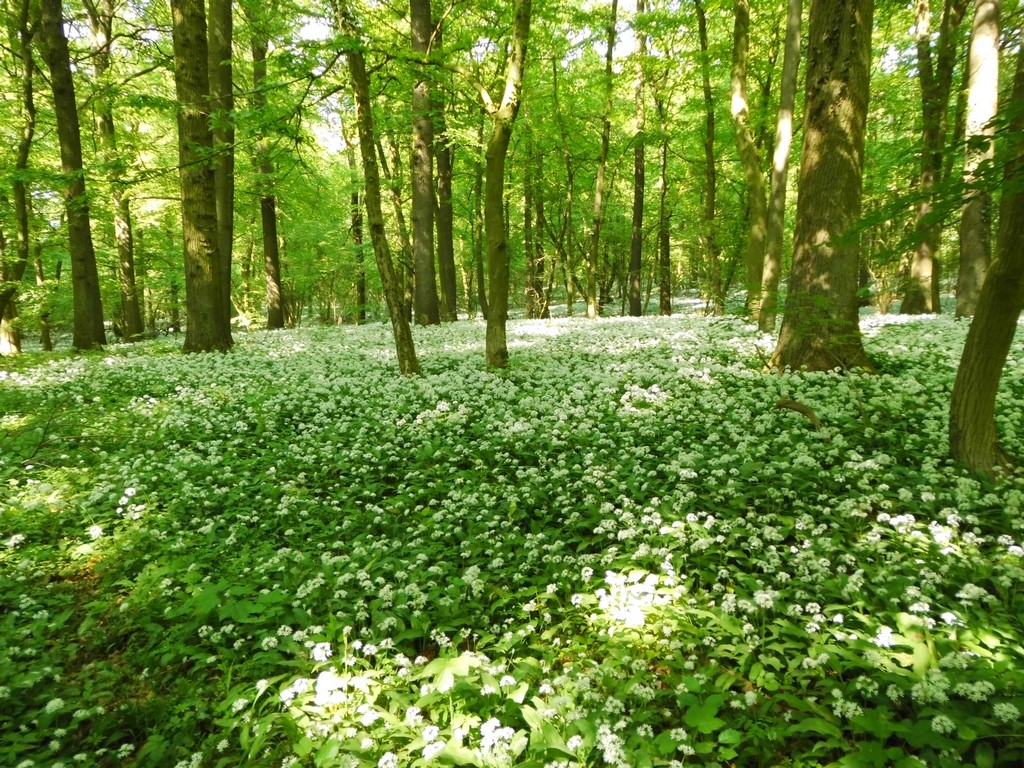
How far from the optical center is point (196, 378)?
11.2 m

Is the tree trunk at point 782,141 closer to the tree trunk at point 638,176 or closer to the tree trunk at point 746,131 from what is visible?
the tree trunk at point 746,131

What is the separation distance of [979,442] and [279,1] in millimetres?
16700

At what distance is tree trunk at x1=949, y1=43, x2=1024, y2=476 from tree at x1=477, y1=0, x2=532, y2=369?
23.7ft

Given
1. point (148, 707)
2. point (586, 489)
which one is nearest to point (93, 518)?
point (148, 707)

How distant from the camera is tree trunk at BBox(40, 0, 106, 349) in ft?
45.5

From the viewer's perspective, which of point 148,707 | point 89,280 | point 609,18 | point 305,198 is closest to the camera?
point 148,707

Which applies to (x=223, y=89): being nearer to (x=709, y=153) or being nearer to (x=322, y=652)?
(x=709, y=153)

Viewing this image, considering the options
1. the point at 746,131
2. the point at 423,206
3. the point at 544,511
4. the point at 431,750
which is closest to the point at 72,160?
the point at 423,206

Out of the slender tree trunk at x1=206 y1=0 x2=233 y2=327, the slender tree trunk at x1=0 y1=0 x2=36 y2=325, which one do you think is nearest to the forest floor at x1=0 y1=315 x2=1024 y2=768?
the slender tree trunk at x1=206 y1=0 x2=233 y2=327

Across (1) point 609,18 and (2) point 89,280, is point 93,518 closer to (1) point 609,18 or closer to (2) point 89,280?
(2) point 89,280

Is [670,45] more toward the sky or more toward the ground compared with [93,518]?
more toward the sky

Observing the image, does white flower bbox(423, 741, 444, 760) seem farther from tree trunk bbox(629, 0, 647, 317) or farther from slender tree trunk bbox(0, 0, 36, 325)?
tree trunk bbox(629, 0, 647, 317)

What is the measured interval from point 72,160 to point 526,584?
58.4 ft

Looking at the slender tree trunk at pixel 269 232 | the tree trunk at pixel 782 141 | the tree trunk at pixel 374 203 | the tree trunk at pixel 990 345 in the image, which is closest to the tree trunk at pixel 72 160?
the slender tree trunk at pixel 269 232
